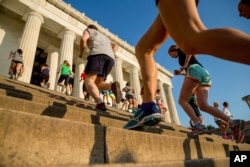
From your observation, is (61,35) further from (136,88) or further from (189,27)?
(189,27)

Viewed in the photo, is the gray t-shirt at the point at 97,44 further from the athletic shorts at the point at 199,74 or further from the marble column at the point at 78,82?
the marble column at the point at 78,82

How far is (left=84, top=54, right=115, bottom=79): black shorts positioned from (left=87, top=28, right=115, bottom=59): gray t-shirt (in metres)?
0.10

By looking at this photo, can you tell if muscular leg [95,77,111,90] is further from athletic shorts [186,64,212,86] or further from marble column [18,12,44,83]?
marble column [18,12,44,83]

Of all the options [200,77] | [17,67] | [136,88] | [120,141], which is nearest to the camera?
[120,141]

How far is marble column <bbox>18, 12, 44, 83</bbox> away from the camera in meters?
12.4

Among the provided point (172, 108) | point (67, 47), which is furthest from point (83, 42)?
point (172, 108)

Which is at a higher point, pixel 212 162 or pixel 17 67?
pixel 17 67

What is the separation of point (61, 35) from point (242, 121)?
18.5 m

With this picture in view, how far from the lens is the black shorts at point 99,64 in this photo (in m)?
3.94

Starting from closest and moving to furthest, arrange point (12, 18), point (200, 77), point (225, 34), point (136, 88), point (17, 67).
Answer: point (225, 34)
point (200, 77)
point (17, 67)
point (12, 18)
point (136, 88)

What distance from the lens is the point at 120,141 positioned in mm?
1635

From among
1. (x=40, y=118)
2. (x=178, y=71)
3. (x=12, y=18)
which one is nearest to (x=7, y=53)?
(x=12, y=18)

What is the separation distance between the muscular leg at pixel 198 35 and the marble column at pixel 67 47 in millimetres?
14723

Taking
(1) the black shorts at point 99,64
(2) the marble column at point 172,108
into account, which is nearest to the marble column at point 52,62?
(1) the black shorts at point 99,64
